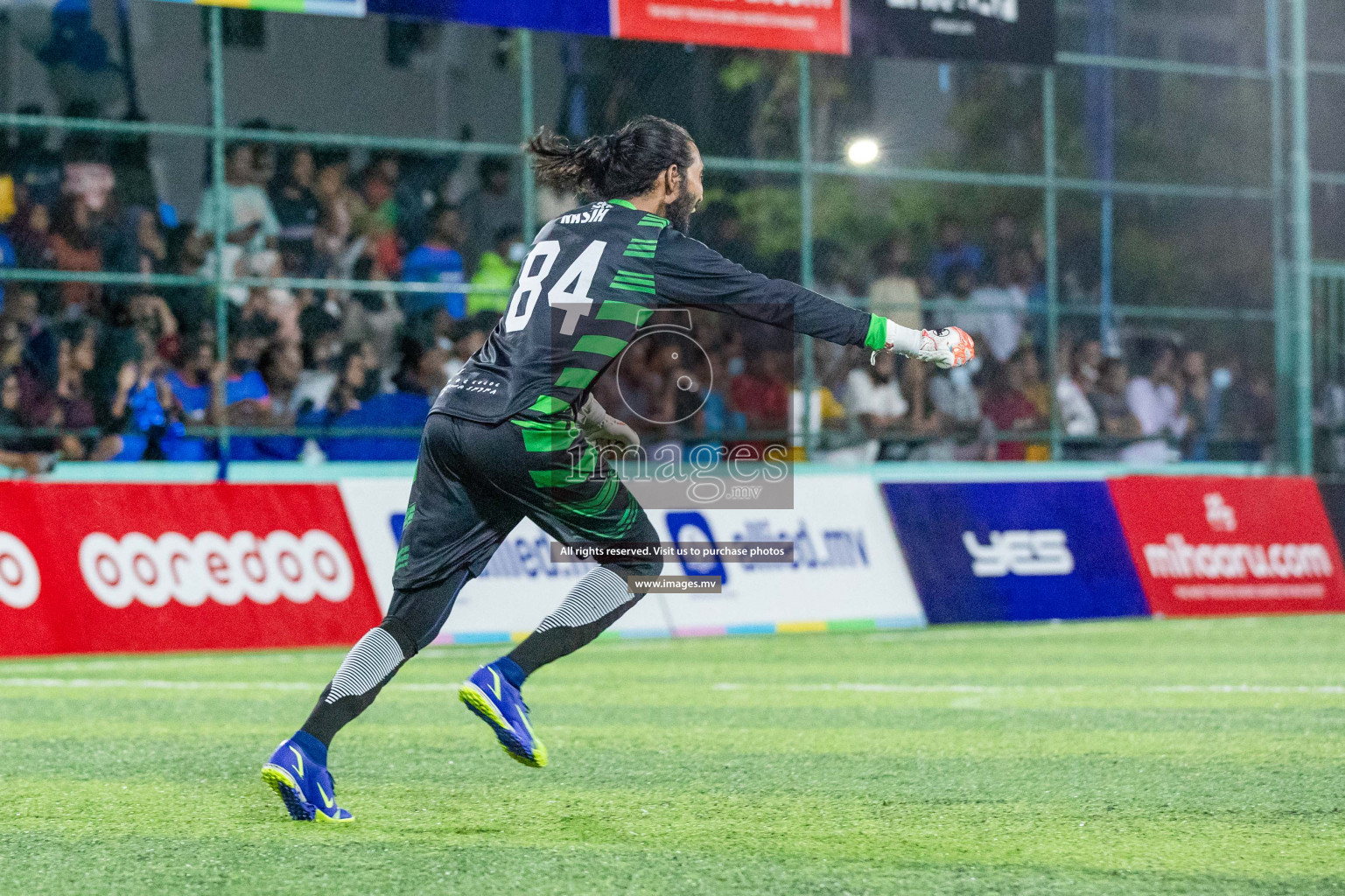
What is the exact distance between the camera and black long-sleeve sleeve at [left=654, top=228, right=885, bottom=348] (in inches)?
191

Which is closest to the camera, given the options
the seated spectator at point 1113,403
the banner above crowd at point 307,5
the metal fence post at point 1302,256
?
the banner above crowd at point 307,5

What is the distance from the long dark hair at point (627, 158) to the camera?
203 inches

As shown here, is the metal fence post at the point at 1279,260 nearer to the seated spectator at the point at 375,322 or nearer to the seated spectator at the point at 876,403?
the seated spectator at the point at 876,403

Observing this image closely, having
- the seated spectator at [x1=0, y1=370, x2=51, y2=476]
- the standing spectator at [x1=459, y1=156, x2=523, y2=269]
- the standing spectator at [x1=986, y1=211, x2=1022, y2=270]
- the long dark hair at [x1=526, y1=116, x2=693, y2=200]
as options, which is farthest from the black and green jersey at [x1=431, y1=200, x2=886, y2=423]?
the standing spectator at [x1=986, y1=211, x2=1022, y2=270]

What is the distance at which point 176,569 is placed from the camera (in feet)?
36.9

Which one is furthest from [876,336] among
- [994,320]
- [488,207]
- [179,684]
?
[994,320]

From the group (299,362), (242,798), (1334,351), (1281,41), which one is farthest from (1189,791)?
(1281,41)

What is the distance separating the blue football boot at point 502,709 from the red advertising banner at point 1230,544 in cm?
988

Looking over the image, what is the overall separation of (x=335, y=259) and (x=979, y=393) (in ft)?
20.3

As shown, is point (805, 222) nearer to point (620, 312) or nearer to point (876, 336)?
point (620, 312)

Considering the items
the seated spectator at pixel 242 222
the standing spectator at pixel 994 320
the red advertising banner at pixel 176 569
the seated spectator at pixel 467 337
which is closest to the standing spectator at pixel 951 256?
the standing spectator at pixel 994 320

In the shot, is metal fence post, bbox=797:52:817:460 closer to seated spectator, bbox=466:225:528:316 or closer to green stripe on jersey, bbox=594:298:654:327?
seated spectator, bbox=466:225:528:316

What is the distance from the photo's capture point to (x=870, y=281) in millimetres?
16656

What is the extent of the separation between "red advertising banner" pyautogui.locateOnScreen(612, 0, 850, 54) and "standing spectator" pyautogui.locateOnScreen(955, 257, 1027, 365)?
3.02 m
